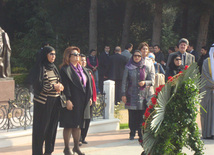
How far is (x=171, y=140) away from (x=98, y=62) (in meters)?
11.1

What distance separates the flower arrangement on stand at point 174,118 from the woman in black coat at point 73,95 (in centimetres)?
191

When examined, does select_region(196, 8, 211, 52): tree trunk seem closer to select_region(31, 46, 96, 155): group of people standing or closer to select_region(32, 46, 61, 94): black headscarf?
select_region(31, 46, 96, 155): group of people standing

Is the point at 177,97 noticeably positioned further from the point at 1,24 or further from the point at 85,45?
the point at 1,24

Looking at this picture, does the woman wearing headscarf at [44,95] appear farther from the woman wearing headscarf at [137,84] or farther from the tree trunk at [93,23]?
the tree trunk at [93,23]

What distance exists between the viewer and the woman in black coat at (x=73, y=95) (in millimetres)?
7156

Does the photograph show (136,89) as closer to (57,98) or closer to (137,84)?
(137,84)

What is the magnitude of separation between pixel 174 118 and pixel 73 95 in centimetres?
236

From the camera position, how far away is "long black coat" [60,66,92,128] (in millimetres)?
7152

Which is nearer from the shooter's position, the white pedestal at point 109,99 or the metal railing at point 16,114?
the metal railing at point 16,114

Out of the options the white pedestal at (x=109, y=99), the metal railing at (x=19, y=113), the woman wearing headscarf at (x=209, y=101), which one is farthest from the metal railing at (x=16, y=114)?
the woman wearing headscarf at (x=209, y=101)

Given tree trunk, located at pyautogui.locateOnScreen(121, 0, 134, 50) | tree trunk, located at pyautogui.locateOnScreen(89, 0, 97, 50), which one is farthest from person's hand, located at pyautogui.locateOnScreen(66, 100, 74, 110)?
tree trunk, located at pyautogui.locateOnScreen(121, 0, 134, 50)

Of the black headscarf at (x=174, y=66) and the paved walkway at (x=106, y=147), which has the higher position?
the black headscarf at (x=174, y=66)

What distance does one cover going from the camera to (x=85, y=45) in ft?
89.7

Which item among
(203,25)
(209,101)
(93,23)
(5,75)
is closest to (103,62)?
(5,75)
